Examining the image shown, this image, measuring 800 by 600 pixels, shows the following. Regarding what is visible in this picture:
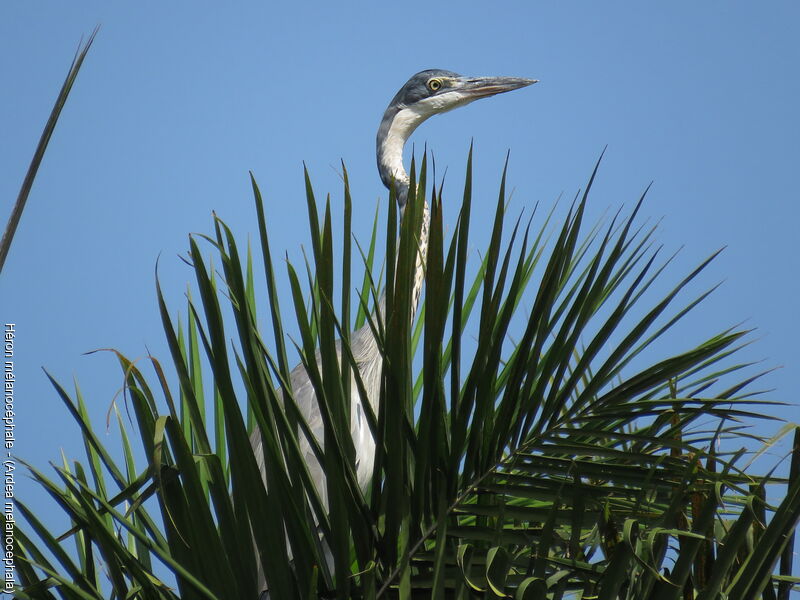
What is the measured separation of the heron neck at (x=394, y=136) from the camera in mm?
3424

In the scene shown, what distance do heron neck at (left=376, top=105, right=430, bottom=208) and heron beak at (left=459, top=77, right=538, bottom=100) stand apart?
22 centimetres

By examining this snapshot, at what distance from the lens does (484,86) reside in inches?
151

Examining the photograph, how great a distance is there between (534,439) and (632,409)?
147 mm

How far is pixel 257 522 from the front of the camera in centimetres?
110

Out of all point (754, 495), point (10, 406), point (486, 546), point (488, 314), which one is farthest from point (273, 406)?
point (10, 406)

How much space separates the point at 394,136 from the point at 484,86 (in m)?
0.50

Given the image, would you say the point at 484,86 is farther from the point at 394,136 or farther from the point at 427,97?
the point at 394,136

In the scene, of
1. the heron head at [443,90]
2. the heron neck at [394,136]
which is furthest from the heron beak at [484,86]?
the heron neck at [394,136]

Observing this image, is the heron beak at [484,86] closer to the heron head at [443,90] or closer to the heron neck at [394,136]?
the heron head at [443,90]

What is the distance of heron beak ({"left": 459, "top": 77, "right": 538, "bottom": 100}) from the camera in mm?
3812

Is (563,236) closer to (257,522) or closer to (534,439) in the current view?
(534,439)

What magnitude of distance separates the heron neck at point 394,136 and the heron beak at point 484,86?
22 centimetres

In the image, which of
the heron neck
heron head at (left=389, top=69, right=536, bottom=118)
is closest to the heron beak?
heron head at (left=389, top=69, right=536, bottom=118)

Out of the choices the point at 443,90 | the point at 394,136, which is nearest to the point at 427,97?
the point at 443,90
